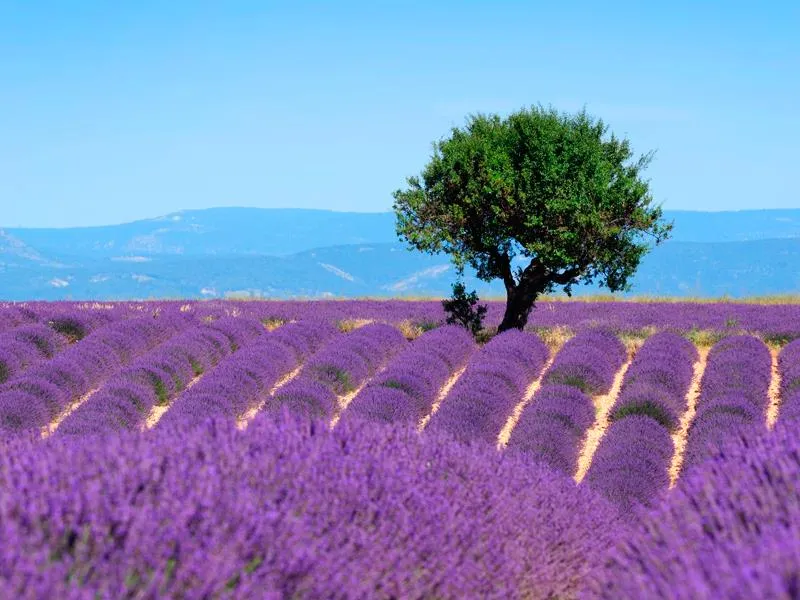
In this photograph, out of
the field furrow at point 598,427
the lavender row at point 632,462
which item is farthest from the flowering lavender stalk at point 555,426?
the lavender row at point 632,462

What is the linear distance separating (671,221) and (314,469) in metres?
14.4

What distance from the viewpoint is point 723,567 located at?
2.71 metres

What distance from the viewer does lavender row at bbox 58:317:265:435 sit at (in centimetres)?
1105

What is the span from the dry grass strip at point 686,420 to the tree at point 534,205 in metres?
2.02

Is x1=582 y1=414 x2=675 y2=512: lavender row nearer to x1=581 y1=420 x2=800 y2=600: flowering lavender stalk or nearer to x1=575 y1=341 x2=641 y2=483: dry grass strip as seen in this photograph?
x1=575 y1=341 x2=641 y2=483: dry grass strip

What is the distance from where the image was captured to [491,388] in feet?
40.4

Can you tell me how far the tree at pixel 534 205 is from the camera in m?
16.7

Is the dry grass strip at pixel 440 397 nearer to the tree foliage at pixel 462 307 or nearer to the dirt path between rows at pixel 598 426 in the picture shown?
the dirt path between rows at pixel 598 426

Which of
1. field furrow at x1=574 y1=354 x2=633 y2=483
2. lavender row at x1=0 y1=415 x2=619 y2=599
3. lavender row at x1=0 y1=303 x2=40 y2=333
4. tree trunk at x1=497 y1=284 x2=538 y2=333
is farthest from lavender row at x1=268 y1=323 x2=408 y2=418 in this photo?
lavender row at x1=0 y1=303 x2=40 y2=333

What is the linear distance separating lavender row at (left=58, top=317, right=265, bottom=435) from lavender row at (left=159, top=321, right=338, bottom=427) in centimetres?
42

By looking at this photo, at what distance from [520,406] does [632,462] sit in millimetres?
3933

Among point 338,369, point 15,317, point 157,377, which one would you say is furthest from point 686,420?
point 15,317

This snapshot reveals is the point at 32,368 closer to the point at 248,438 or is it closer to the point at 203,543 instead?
the point at 248,438

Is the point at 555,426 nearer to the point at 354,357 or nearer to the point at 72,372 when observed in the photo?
the point at 354,357
